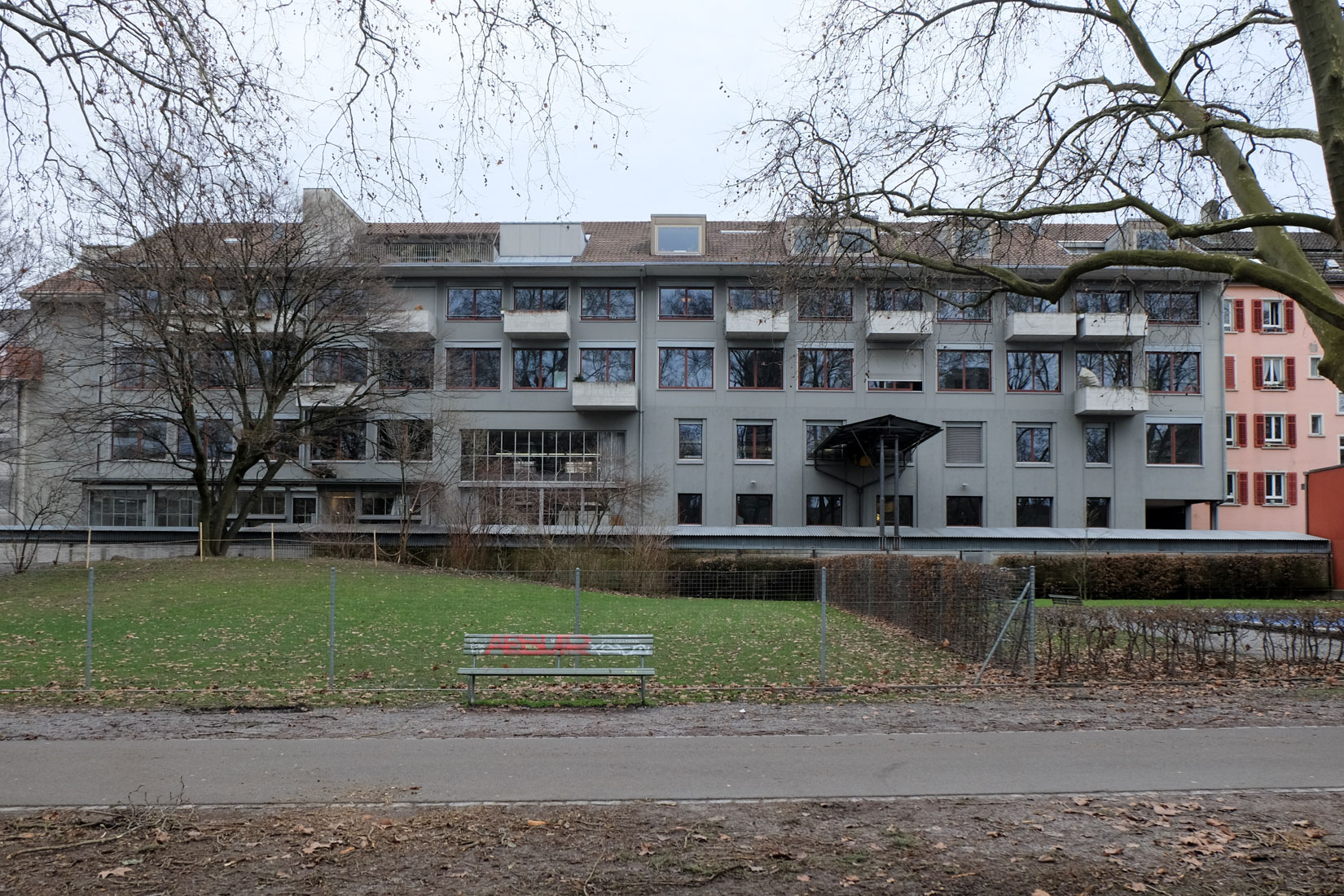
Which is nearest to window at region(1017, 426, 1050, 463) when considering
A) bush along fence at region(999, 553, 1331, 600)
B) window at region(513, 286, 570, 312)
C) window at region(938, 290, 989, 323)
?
window at region(938, 290, 989, 323)

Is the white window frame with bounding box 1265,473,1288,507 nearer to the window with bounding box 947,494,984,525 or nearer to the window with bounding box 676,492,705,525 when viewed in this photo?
the window with bounding box 947,494,984,525

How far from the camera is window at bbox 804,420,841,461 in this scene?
1806 inches

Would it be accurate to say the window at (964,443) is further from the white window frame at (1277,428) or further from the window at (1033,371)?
the white window frame at (1277,428)

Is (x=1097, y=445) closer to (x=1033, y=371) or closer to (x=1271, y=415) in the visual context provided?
(x=1033, y=371)

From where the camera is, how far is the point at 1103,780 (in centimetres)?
782

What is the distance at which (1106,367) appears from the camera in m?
46.6

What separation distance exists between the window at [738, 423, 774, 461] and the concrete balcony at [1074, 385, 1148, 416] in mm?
14331

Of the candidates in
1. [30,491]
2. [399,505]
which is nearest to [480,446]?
[399,505]

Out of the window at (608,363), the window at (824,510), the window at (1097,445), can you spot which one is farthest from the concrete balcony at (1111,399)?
the window at (608,363)

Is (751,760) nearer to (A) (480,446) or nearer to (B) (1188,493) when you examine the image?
(A) (480,446)

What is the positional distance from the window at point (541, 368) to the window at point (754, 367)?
7863 millimetres

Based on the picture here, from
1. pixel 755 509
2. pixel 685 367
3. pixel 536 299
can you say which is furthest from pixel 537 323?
pixel 755 509

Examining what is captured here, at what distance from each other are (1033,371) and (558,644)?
40.2 meters

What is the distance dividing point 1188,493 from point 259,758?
154 ft
